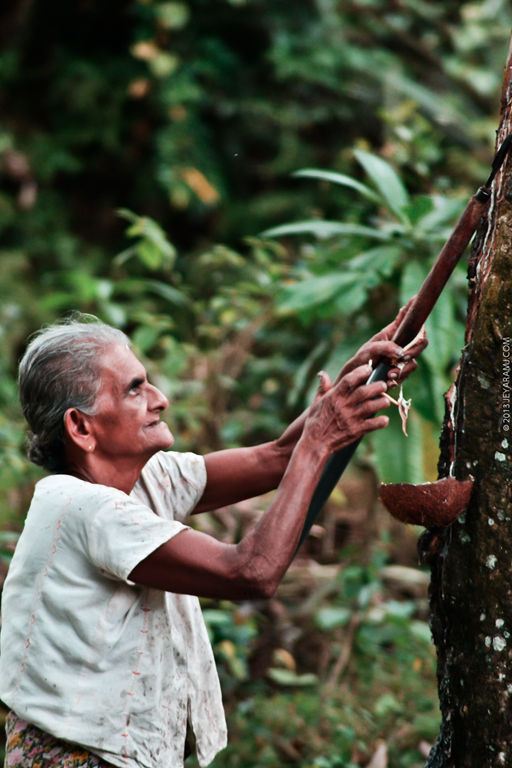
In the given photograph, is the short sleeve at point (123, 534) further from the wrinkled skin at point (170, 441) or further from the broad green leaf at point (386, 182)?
the broad green leaf at point (386, 182)

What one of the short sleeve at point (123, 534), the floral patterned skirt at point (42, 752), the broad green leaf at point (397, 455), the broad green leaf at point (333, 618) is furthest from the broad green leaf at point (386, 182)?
the floral patterned skirt at point (42, 752)

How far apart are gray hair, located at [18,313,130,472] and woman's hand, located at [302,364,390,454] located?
0.48 m

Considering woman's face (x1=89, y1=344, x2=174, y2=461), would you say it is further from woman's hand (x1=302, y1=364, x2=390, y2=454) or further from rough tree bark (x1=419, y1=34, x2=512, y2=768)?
rough tree bark (x1=419, y1=34, x2=512, y2=768)

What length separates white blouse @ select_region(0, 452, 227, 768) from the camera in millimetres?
1358

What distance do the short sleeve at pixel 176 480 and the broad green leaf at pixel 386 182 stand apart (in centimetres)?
113

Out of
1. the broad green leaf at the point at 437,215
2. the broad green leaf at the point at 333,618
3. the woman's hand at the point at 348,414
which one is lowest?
the broad green leaf at the point at 333,618

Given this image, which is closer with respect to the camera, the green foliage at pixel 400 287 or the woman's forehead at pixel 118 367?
the woman's forehead at pixel 118 367

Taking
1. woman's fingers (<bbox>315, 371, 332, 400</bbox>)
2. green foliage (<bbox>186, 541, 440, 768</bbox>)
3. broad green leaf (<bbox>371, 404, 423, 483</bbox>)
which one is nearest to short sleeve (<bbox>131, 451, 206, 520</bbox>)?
woman's fingers (<bbox>315, 371, 332, 400</bbox>)

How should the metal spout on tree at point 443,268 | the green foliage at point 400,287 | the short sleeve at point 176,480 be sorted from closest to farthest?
the metal spout on tree at point 443,268
the short sleeve at point 176,480
the green foliage at point 400,287

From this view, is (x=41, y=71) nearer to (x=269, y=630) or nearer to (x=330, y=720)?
(x=269, y=630)

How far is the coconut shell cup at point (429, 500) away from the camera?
4.55 ft

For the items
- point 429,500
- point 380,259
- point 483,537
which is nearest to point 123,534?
point 429,500

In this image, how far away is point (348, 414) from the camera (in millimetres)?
1387

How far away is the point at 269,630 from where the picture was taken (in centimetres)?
339
